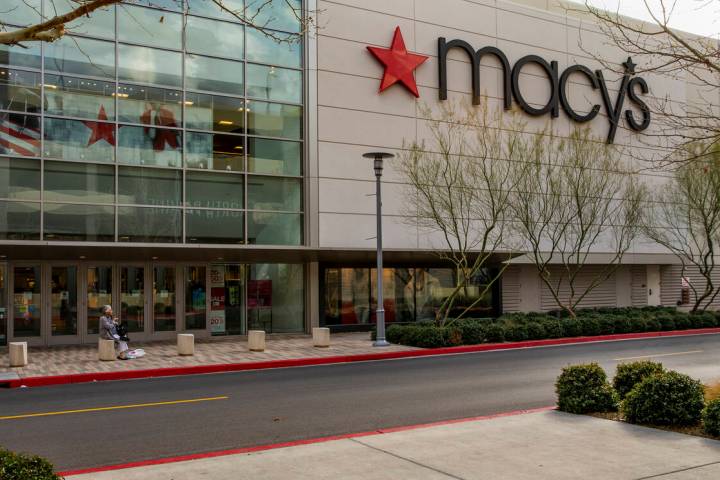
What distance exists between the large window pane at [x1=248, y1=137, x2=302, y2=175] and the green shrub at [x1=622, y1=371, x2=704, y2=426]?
16945mm

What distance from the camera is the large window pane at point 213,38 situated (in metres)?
22.8

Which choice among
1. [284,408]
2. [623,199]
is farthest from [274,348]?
[623,199]

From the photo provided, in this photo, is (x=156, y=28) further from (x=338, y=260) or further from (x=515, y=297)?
(x=515, y=297)

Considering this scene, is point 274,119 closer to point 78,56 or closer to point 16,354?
point 78,56

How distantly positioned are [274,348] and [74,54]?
10.7m

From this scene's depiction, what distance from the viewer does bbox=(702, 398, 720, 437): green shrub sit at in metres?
8.19

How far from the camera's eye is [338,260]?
26547 mm

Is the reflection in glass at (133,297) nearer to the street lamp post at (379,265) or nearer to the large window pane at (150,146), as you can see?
the large window pane at (150,146)

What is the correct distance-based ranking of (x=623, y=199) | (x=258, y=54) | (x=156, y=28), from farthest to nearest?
(x=623, y=199) → (x=258, y=54) → (x=156, y=28)

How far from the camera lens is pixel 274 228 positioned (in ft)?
78.9

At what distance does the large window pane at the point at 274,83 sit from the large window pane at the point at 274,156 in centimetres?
158

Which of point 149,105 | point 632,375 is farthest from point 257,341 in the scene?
point 632,375

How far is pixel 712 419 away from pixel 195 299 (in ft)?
61.2

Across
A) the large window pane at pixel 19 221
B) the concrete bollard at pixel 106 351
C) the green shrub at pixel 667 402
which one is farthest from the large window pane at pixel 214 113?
the green shrub at pixel 667 402
